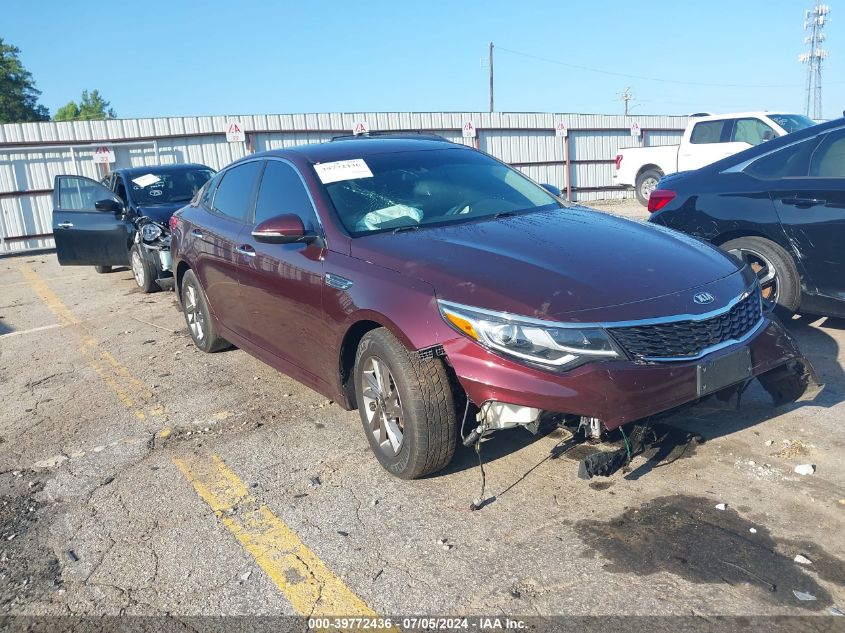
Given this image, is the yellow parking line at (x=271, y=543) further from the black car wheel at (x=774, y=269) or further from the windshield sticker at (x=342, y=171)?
the black car wheel at (x=774, y=269)

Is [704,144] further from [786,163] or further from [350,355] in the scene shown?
[350,355]

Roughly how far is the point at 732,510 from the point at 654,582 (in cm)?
69

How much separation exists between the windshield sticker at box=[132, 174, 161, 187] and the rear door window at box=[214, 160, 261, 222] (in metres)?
4.94

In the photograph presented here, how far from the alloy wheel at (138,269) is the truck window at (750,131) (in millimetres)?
11626

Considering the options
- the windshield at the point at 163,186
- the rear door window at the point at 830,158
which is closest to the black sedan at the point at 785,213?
the rear door window at the point at 830,158

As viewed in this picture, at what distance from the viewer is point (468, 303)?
323 centimetres

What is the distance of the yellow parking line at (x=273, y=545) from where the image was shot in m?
2.79

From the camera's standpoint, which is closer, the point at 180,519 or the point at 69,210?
the point at 180,519

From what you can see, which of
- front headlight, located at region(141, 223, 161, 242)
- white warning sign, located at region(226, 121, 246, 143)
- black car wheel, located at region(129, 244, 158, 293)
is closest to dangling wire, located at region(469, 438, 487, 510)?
front headlight, located at region(141, 223, 161, 242)

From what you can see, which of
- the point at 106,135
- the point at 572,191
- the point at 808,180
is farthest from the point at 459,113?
the point at 808,180

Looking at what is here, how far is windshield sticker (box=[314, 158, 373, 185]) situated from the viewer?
14.5 ft

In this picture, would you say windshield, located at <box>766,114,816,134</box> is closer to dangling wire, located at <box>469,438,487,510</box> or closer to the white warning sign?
the white warning sign

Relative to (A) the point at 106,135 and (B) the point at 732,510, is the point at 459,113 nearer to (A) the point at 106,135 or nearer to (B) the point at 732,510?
(A) the point at 106,135

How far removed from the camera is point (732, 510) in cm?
319
